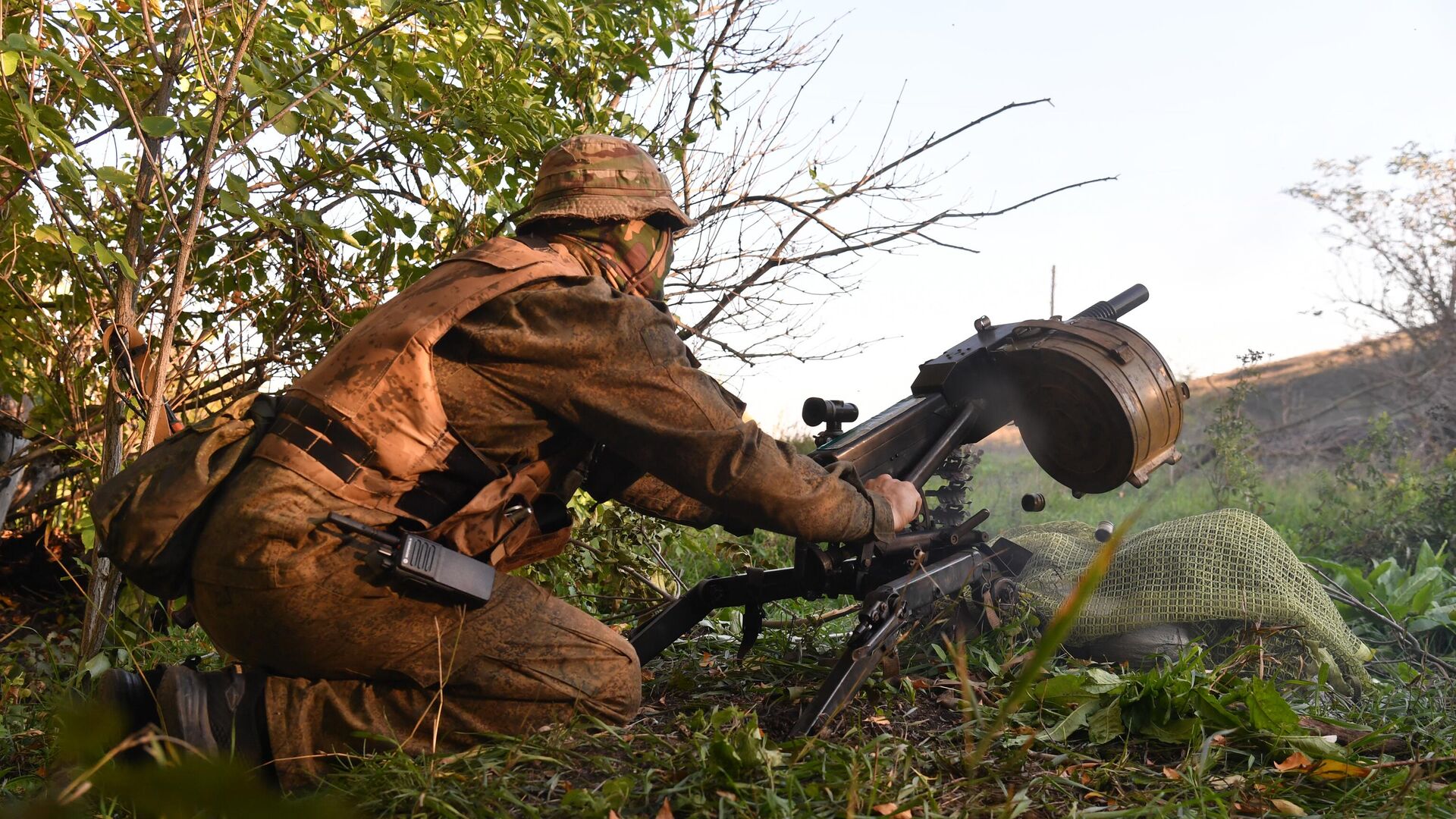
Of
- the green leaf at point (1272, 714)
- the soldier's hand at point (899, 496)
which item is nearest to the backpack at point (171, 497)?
the soldier's hand at point (899, 496)

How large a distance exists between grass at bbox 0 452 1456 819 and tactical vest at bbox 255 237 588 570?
0.63 m

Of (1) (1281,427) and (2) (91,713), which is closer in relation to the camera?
(2) (91,713)

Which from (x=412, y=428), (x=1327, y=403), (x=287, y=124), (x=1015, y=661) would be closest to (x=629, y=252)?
(x=412, y=428)

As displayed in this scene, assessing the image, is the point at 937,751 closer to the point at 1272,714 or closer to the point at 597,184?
the point at 1272,714

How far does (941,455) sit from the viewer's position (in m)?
3.75

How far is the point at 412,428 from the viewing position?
9.49ft

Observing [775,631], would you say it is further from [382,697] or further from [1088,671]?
[382,697]

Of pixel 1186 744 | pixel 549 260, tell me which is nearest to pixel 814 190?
pixel 549 260

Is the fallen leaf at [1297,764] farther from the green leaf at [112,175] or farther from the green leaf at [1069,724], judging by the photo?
the green leaf at [112,175]

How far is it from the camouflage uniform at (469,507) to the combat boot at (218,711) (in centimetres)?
6

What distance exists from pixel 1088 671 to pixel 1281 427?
11.0 m

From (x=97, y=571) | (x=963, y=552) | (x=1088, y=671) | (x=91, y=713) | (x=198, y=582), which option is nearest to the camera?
(x=91, y=713)

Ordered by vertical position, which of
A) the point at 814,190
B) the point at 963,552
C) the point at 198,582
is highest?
the point at 814,190

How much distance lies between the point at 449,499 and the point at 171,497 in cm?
71
